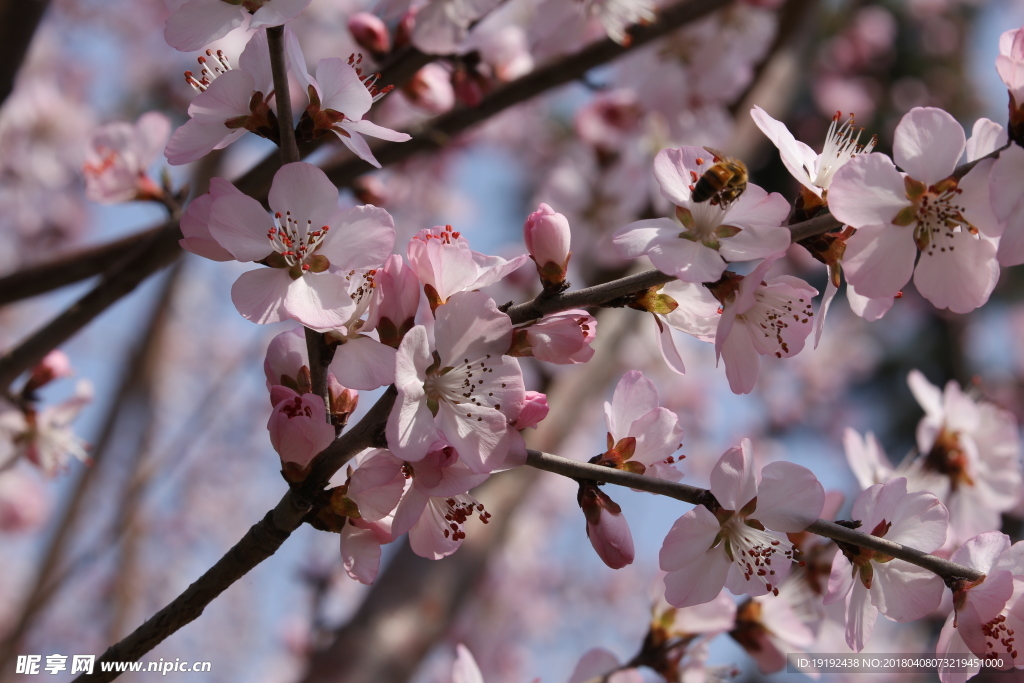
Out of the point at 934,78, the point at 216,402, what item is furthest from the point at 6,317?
the point at 934,78

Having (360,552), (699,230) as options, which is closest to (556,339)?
(699,230)

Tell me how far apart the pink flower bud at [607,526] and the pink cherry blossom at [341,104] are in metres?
0.36

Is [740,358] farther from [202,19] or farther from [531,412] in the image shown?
[202,19]

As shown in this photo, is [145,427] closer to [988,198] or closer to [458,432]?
[458,432]

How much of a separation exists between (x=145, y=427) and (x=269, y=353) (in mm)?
2561

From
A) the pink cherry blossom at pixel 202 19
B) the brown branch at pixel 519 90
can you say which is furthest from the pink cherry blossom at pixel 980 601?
the brown branch at pixel 519 90

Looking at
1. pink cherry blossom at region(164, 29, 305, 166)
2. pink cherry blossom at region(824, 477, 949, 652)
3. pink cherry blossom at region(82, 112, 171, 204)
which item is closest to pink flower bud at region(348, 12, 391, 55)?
pink cherry blossom at region(82, 112, 171, 204)

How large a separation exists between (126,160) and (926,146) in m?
1.10

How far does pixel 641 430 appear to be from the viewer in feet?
2.37

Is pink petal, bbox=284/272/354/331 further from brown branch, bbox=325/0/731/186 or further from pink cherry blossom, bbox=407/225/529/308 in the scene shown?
brown branch, bbox=325/0/731/186

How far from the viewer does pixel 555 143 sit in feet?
16.9

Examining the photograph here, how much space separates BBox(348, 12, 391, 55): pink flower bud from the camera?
4.12 ft

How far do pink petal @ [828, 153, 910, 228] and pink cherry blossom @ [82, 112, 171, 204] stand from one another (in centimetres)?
100

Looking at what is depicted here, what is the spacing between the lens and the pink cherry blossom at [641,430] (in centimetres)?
71
